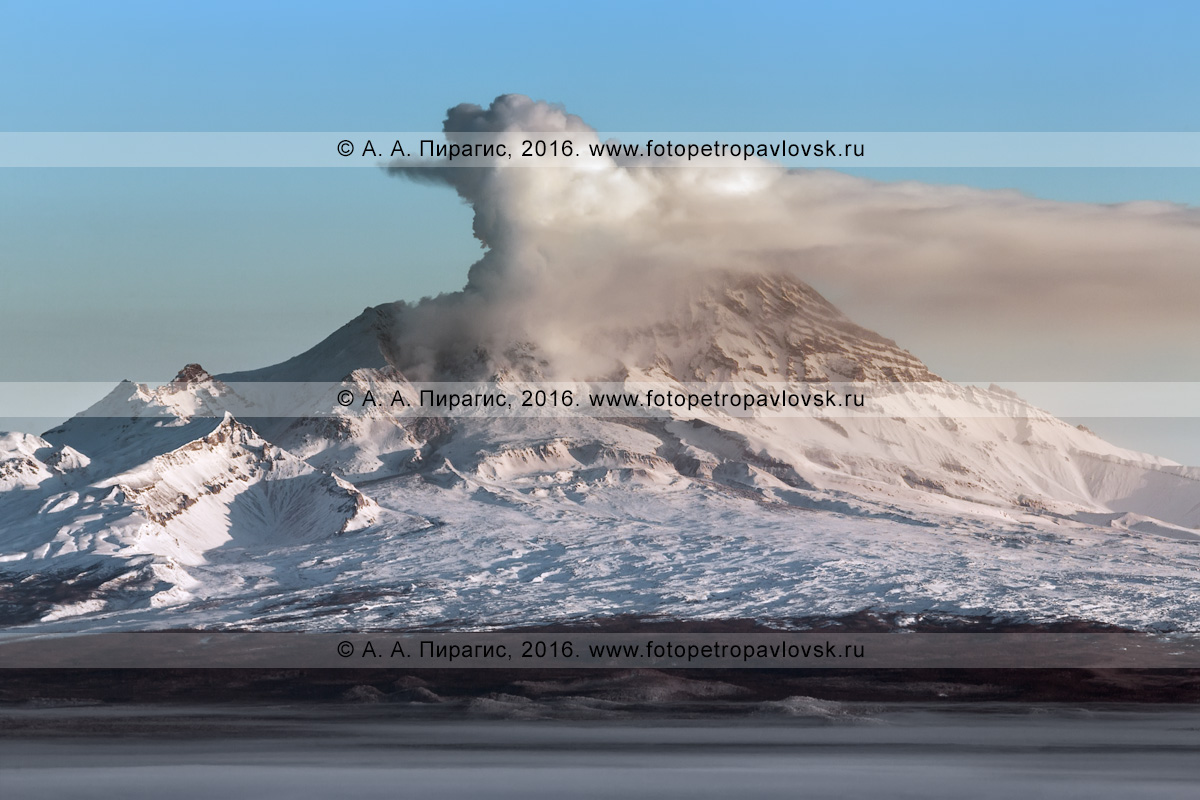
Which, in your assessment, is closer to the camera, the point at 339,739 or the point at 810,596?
the point at 339,739

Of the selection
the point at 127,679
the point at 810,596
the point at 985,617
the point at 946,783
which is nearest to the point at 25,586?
the point at 127,679

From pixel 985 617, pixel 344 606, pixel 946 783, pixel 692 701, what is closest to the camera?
pixel 946 783

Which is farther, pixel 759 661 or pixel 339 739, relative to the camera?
pixel 759 661

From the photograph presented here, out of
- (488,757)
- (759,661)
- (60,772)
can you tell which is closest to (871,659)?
(759,661)

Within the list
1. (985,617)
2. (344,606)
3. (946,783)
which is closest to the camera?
(946,783)

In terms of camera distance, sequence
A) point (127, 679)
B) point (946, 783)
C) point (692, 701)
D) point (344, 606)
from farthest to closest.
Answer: point (344, 606) → point (127, 679) → point (692, 701) → point (946, 783)

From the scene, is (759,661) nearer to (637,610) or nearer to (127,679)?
(637,610)

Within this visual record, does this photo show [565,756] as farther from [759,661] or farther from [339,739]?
[759,661]

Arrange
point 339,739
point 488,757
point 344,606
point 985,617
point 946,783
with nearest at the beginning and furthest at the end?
point 946,783, point 488,757, point 339,739, point 985,617, point 344,606
